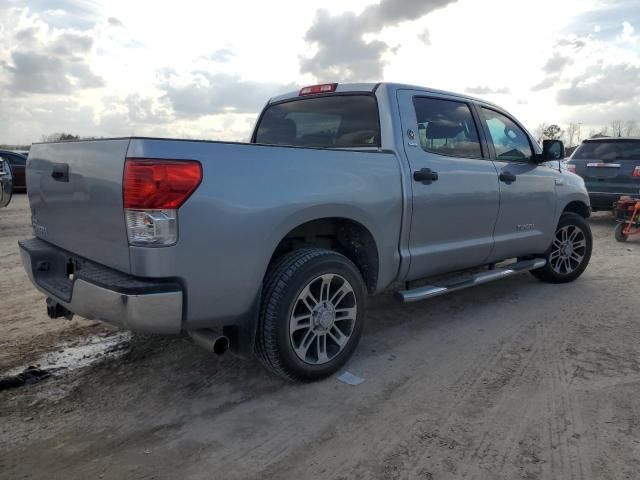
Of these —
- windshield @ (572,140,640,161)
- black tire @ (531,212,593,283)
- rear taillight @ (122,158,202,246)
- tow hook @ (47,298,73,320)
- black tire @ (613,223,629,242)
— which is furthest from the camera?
windshield @ (572,140,640,161)

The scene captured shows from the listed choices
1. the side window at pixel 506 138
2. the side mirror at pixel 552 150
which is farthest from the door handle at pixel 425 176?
the side mirror at pixel 552 150

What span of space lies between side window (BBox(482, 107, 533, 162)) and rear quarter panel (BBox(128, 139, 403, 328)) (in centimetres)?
201

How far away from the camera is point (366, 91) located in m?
3.95

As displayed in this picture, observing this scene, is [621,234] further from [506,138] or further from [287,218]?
[287,218]

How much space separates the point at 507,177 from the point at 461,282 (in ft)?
3.62

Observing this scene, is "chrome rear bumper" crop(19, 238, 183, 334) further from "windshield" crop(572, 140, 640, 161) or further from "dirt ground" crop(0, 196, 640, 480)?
"windshield" crop(572, 140, 640, 161)

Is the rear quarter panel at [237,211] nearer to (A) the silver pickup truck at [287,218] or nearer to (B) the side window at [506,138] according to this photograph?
(A) the silver pickup truck at [287,218]

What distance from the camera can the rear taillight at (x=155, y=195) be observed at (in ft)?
8.04

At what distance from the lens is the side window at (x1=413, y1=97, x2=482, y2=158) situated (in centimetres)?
400

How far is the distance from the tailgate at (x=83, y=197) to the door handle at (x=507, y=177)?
328 centimetres

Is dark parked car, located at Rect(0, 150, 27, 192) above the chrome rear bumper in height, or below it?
above

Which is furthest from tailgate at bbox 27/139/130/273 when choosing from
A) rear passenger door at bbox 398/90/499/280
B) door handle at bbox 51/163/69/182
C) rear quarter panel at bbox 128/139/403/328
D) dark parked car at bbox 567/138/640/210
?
dark parked car at bbox 567/138/640/210

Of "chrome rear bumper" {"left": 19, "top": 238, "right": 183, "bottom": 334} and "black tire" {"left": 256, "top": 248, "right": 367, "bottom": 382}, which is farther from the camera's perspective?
"black tire" {"left": 256, "top": 248, "right": 367, "bottom": 382}

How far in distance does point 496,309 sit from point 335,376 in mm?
2141
